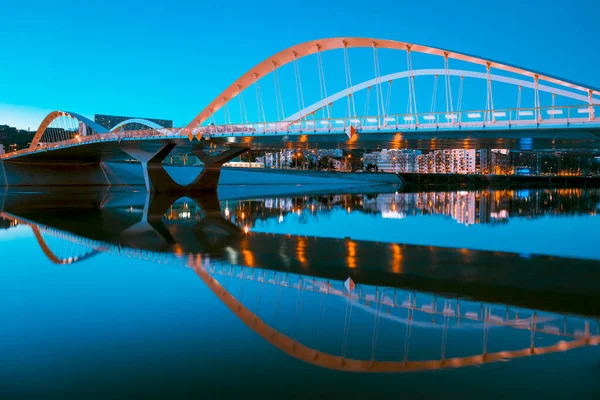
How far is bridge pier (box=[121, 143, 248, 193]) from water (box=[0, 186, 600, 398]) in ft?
117

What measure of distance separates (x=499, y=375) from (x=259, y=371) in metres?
2.49

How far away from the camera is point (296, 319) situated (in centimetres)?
768

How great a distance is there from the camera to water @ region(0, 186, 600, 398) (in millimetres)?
5418

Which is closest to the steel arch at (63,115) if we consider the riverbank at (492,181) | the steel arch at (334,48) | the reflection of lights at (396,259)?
the steel arch at (334,48)

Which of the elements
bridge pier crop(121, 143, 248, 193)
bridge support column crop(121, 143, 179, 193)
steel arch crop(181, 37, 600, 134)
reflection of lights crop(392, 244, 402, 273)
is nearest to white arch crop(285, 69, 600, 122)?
steel arch crop(181, 37, 600, 134)

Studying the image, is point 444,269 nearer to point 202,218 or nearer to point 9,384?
point 9,384

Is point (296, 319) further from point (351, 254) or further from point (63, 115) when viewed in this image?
point (63, 115)

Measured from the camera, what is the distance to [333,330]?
7.12m

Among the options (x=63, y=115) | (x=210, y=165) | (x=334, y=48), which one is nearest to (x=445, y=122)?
(x=334, y=48)

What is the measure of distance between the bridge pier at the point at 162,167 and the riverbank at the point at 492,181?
57471 millimetres

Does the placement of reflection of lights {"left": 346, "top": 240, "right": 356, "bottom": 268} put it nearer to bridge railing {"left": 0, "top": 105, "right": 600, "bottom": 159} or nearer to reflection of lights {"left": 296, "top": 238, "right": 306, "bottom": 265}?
reflection of lights {"left": 296, "top": 238, "right": 306, "bottom": 265}

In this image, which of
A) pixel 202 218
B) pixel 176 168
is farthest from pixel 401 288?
pixel 176 168

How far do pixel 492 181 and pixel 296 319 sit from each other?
107950 mm

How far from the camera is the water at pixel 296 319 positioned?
542 centimetres
